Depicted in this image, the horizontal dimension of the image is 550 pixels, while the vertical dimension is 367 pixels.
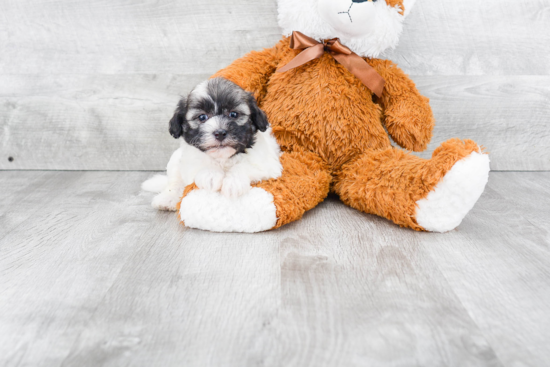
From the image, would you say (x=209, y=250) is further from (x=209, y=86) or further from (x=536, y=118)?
(x=536, y=118)

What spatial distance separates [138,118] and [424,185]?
159 centimetres

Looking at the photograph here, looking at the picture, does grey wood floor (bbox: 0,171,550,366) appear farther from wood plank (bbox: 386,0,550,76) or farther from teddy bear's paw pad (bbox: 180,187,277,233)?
wood plank (bbox: 386,0,550,76)

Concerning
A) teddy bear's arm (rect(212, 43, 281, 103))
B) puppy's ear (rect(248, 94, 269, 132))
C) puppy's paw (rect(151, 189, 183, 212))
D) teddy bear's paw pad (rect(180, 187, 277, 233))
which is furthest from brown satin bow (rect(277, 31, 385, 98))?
puppy's paw (rect(151, 189, 183, 212))

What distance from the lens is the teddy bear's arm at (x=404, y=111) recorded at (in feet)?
5.83

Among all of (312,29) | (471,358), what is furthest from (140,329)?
(312,29)

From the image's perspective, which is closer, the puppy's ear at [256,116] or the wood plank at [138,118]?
the puppy's ear at [256,116]

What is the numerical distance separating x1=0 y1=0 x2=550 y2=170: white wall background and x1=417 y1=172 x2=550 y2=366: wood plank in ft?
1.86

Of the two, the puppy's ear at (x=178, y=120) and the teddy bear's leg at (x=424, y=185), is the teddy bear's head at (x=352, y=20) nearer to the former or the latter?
the teddy bear's leg at (x=424, y=185)

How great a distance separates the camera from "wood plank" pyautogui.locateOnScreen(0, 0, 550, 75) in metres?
2.24

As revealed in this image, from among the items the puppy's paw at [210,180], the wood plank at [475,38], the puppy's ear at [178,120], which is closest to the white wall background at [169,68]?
the wood plank at [475,38]

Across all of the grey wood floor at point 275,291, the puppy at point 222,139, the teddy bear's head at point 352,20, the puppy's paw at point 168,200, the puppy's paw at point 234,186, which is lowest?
the puppy's paw at point 168,200

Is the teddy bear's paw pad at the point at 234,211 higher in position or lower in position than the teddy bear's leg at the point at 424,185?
lower

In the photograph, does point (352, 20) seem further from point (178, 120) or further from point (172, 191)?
point (172, 191)

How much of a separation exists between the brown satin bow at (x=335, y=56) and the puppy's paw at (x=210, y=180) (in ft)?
1.79
